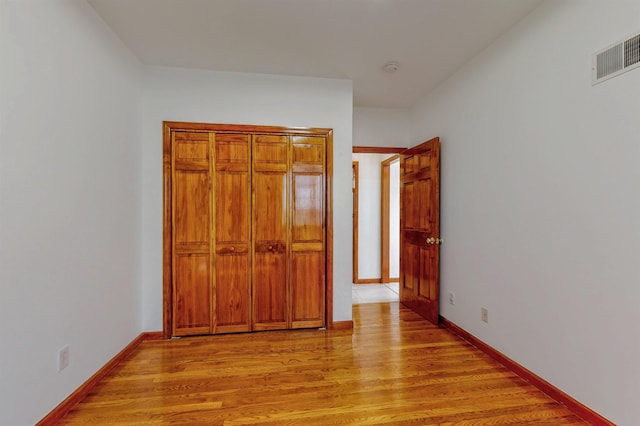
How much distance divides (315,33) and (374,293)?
3562mm

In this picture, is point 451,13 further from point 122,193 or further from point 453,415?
point 122,193

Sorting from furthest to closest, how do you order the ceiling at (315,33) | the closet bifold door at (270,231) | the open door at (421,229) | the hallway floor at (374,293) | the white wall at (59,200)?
the hallway floor at (374,293) < the open door at (421,229) < the closet bifold door at (270,231) < the ceiling at (315,33) < the white wall at (59,200)

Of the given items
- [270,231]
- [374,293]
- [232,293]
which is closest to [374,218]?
[374,293]

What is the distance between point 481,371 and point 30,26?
362 centimetres

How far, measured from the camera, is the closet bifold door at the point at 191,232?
9.69 feet

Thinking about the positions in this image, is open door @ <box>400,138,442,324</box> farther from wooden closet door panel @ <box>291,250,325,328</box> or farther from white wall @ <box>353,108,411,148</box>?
wooden closet door panel @ <box>291,250,325,328</box>

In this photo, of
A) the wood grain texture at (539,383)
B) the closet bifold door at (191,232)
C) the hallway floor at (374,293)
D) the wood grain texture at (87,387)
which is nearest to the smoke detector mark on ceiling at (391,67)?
the closet bifold door at (191,232)

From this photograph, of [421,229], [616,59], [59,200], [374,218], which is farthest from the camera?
[374,218]

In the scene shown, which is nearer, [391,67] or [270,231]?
[391,67]

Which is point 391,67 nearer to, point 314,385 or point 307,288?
point 307,288

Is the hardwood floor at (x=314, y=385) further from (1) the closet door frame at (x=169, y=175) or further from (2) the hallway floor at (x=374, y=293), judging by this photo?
(2) the hallway floor at (x=374, y=293)

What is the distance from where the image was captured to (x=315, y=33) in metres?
2.39

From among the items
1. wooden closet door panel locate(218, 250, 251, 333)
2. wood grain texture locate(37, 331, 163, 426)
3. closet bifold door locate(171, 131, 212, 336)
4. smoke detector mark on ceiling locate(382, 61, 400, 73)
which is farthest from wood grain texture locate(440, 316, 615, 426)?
wood grain texture locate(37, 331, 163, 426)

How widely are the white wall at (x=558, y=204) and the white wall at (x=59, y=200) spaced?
309 cm
